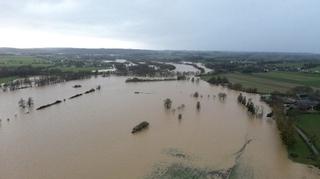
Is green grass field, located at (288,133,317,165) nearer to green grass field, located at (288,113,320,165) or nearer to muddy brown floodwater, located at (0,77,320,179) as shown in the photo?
green grass field, located at (288,113,320,165)

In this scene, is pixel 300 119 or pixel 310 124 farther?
pixel 300 119

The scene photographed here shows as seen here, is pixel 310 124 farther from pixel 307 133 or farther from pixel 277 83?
pixel 277 83

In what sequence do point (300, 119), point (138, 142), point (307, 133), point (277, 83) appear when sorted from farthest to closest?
point (277, 83), point (300, 119), point (307, 133), point (138, 142)

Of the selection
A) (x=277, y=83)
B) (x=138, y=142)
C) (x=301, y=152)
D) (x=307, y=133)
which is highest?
(x=277, y=83)

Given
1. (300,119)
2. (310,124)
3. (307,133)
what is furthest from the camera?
(300,119)

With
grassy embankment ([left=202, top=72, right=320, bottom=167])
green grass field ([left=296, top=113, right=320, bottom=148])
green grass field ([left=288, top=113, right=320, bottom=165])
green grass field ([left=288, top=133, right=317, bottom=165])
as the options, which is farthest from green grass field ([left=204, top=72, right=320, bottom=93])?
green grass field ([left=288, top=133, right=317, bottom=165])

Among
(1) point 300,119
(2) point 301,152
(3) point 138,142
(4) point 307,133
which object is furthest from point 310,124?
(3) point 138,142

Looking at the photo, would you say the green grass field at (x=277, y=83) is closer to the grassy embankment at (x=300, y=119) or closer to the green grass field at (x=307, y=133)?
the grassy embankment at (x=300, y=119)

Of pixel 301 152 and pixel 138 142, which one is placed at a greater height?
pixel 301 152

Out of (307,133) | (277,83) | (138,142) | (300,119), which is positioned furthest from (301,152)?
(277,83)
